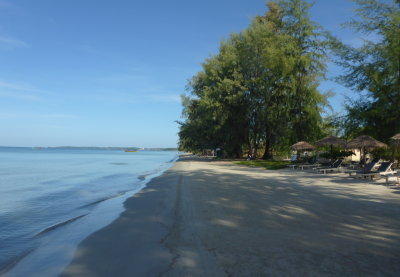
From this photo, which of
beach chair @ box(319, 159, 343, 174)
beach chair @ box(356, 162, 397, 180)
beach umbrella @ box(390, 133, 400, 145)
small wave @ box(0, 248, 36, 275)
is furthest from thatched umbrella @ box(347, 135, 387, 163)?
small wave @ box(0, 248, 36, 275)

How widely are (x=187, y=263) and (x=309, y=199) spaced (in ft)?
21.1

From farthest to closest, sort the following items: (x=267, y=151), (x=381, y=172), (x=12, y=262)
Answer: (x=267, y=151) → (x=381, y=172) → (x=12, y=262)

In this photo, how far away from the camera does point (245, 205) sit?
859 cm

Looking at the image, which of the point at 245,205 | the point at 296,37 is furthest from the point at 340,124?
the point at 245,205

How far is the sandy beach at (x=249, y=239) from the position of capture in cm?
415

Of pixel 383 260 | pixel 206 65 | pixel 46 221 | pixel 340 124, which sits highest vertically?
pixel 206 65

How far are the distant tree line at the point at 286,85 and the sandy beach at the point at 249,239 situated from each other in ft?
49.3

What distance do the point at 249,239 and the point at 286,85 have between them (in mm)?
26205

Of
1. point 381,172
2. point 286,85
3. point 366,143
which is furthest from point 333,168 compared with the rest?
point 286,85

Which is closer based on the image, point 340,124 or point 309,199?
point 309,199

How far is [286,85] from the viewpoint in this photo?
29156mm

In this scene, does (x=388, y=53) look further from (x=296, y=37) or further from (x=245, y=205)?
(x=245, y=205)

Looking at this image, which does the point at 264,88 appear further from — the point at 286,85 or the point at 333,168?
the point at 333,168

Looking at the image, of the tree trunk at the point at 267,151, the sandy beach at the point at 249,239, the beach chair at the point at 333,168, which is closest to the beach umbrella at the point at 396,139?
→ the beach chair at the point at 333,168
